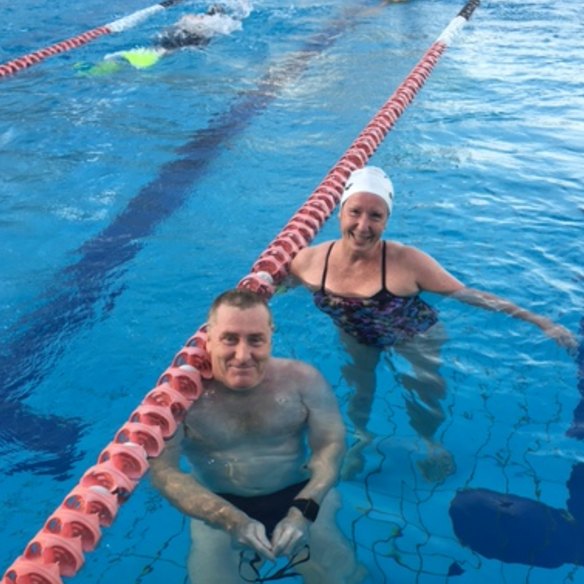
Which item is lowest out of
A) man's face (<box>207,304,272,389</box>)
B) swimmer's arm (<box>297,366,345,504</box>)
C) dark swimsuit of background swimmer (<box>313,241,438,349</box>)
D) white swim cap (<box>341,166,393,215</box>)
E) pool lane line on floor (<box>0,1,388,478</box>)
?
pool lane line on floor (<box>0,1,388,478</box>)

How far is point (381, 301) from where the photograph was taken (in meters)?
3.72

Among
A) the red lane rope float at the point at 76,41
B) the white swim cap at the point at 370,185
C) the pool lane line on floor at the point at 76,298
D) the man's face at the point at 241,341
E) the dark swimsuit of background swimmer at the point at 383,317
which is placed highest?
the white swim cap at the point at 370,185

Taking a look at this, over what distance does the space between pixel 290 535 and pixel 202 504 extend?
37 cm

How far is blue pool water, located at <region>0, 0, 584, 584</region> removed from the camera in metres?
3.27

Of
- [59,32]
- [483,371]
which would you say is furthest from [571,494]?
[59,32]

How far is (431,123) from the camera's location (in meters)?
7.90

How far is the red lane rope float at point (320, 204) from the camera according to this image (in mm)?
4401

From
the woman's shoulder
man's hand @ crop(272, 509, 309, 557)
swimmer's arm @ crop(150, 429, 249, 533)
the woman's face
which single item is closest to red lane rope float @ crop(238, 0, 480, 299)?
the woman's shoulder

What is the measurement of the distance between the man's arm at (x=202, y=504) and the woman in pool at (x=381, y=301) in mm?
1114

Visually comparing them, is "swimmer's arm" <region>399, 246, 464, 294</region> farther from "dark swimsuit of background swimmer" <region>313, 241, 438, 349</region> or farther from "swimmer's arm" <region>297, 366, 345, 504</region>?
"swimmer's arm" <region>297, 366, 345, 504</region>

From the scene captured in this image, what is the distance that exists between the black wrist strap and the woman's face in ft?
4.64

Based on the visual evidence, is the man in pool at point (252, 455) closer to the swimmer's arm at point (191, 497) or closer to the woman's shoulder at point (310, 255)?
the swimmer's arm at point (191, 497)

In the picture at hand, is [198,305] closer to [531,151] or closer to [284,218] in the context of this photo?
[284,218]

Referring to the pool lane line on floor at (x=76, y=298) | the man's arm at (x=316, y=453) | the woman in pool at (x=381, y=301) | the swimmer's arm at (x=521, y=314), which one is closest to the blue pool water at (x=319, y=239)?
the pool lane line on floor at (x=76, y=298)
